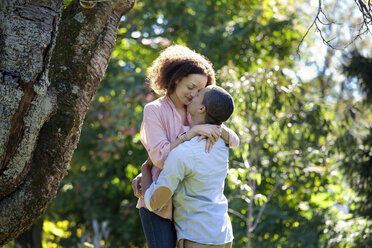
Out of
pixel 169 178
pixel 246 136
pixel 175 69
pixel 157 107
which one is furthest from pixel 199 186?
pixel 246 136

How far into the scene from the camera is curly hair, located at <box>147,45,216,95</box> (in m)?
2.75

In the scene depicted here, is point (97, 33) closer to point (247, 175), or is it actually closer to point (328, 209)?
point (247, 175)

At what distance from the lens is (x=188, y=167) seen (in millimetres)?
2379

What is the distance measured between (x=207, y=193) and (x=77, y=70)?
848 mm

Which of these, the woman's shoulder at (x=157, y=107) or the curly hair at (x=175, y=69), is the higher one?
the curly hair at (x=175, y=69)

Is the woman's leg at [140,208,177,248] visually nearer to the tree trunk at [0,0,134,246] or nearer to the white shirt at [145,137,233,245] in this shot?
the white shirt at [145,137,233,245]

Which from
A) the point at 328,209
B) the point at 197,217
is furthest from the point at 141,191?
the point at 328,209

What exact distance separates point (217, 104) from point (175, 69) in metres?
0.41

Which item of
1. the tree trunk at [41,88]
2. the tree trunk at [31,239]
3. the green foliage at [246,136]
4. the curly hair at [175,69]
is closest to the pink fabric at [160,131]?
the curly hair at [175,69]

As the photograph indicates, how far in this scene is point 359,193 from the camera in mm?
6340

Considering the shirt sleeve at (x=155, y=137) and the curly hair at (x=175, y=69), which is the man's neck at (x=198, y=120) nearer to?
the shirt sleeve at (x=155, y=137)

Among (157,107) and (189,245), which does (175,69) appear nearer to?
(157,107)

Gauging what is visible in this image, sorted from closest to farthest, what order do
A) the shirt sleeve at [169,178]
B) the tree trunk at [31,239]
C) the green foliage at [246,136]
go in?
1. the shirt sleeve at [169,178]
2. the green foliage at [246,136]
3. the tree trunk at [31,239]

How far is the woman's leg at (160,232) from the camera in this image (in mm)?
2516
